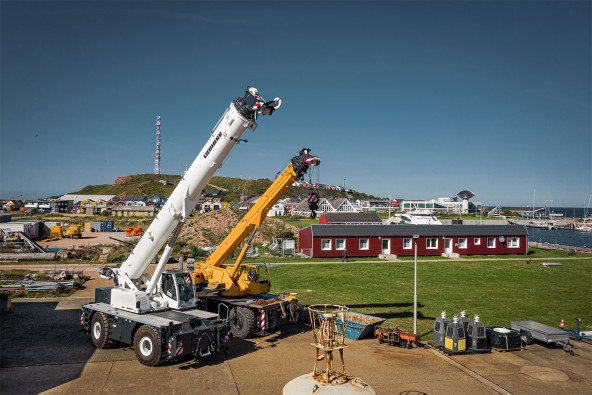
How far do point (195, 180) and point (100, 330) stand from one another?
6.82 m

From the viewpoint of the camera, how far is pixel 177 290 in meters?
16.6

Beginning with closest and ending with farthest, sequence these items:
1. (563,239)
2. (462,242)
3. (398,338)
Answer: (398,338)
(462,242)
(563,239)

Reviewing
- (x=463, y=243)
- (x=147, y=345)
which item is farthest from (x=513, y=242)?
(x=147, y=345)

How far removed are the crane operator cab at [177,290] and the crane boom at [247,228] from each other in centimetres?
281

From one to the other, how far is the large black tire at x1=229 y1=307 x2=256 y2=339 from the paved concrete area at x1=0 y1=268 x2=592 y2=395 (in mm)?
433

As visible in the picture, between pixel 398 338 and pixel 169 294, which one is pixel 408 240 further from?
pixel 169 294

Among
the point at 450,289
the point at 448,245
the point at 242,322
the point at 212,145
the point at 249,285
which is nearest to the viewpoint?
the point at 212,145

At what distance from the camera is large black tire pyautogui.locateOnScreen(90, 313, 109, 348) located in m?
16.4

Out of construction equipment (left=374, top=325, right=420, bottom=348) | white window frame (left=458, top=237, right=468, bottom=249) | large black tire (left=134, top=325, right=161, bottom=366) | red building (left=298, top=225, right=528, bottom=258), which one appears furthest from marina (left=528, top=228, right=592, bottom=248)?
→ large black tire (left=134, top=325, right=161, bottom=366)

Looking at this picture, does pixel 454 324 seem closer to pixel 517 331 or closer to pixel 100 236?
pixel 517 331

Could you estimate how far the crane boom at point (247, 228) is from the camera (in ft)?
60.3

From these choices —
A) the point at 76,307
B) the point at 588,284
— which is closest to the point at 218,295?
the point at 76,307

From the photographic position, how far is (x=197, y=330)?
1477 cm

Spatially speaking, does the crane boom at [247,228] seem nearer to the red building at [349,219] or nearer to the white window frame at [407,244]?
the white window frame at [407,244]
